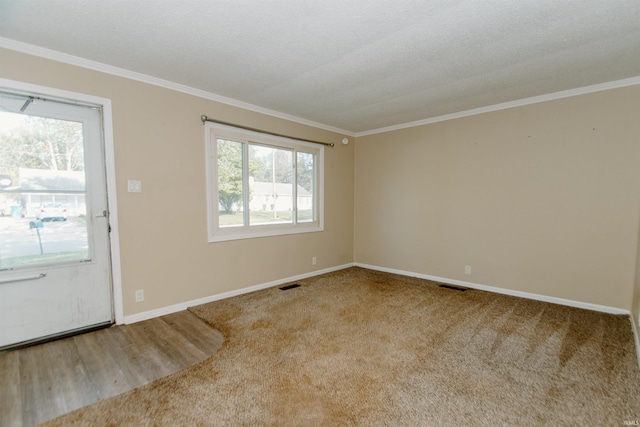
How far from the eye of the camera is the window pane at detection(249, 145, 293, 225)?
3908 mm

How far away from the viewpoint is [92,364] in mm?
2166

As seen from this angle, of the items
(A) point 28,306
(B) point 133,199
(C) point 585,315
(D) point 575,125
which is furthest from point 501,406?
(A) point 28,306

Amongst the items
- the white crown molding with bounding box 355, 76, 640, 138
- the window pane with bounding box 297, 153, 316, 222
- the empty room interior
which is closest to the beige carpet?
the empty room interior

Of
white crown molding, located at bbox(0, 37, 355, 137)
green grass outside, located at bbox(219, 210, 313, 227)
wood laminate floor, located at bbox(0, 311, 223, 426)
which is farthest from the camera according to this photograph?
green grass outside, located at bbox(219, 210, 313, 227)

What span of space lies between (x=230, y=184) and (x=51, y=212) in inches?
67.5

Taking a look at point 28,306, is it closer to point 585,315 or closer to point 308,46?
point 308,46

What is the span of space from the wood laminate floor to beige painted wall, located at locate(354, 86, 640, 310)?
3.35m

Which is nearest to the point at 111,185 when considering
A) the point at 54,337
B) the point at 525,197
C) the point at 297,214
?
the point at 54,337

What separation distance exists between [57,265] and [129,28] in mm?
2099

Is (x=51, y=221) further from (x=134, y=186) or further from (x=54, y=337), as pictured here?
(x=54, y=337)

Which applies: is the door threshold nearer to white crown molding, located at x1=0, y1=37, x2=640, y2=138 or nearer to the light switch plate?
the light switch plate

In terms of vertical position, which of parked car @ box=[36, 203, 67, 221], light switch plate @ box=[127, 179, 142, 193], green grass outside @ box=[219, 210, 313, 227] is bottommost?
green grass outside @ box=[219, 210, 313, 227]

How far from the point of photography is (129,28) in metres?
2.04

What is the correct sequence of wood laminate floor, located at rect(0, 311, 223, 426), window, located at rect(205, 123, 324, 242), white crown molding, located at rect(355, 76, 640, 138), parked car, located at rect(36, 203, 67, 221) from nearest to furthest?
wood laminate floor, located at rect(0, 311, 223, 426) < parked car, located at rect(36, 203, 67, 221) < white crown molding, located at rect(355, 76, 640, 138) < window, located at rect(205, 123, 324, 242)
